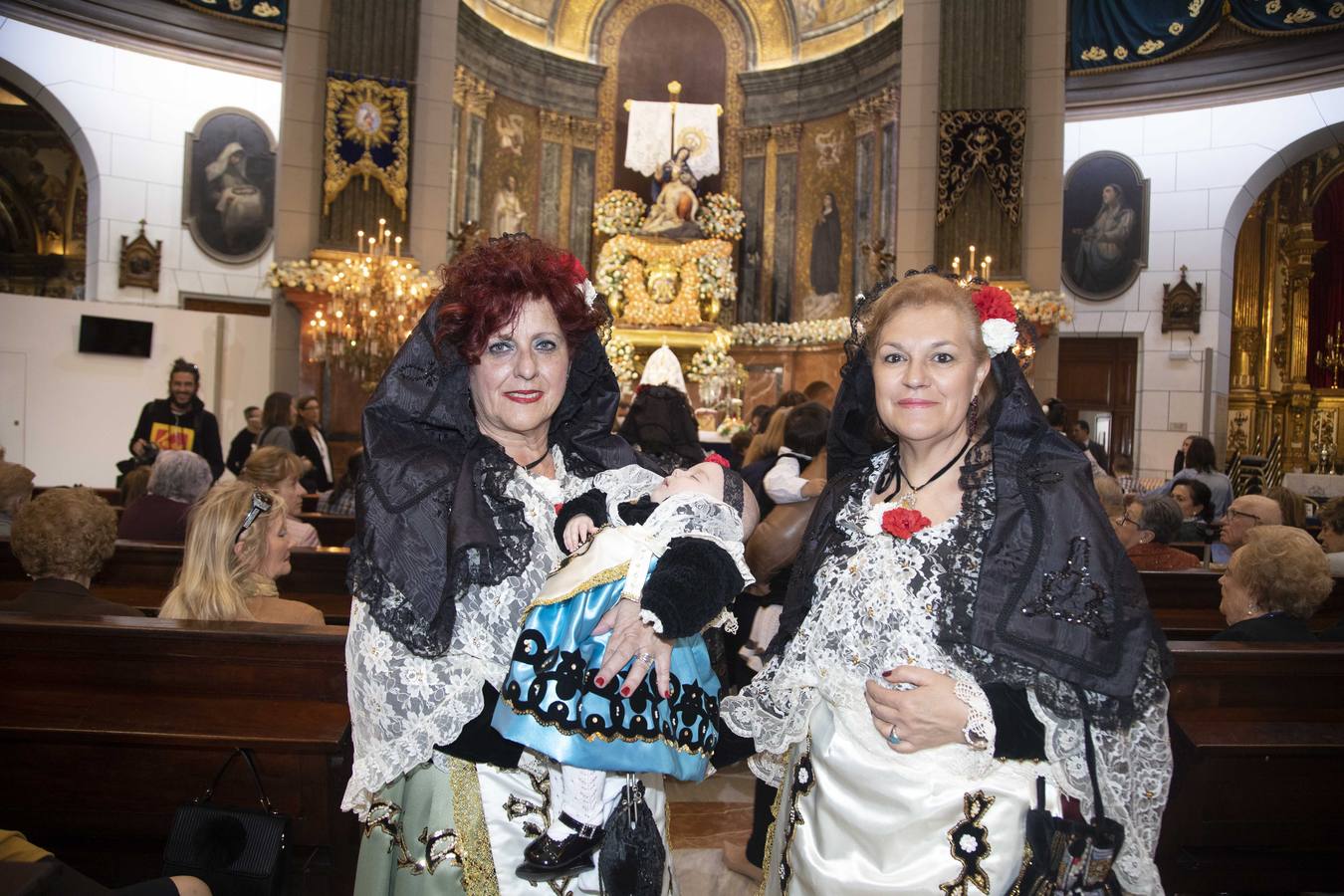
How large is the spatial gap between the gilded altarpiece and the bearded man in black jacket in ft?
38.7

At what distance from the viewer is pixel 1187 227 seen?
11.8 metres

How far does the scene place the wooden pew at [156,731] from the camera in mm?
2551

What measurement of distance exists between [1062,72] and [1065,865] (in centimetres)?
970

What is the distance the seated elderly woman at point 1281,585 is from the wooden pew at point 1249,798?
0.24 m

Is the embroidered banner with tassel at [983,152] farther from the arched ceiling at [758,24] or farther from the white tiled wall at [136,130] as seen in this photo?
the white tiled wall at [136,130]

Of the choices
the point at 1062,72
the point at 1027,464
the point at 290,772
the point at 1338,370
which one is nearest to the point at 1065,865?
the point at 1027,464

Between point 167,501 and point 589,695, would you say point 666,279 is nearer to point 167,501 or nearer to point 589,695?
point 167,501

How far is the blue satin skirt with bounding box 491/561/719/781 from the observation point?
5.43ft

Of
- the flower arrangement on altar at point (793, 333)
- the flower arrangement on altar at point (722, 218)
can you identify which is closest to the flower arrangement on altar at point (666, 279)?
the flower arrangement on altar at point (722, 218)

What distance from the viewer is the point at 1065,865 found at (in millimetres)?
1748

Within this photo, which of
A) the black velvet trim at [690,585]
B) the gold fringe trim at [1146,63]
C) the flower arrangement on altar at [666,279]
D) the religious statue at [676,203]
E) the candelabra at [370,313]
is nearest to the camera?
the black velvet trim at [690,585]

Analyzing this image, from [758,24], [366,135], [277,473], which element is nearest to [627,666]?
[277,473]

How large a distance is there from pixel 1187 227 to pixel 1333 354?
11.5 feet

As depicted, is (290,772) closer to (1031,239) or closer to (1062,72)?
(1031,239)
